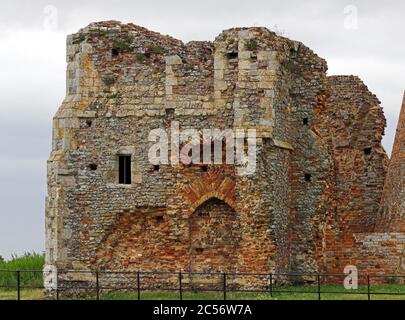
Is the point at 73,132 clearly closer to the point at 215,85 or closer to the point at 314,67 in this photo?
the point at 215,85

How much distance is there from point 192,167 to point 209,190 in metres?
A: 0.81

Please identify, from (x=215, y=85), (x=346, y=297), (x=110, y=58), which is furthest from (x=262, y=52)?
(x=346, y=297)

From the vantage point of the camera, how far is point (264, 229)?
37.0m

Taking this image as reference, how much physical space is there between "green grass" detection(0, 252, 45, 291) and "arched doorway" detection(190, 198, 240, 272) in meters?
5.29

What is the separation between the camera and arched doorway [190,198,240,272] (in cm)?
3759

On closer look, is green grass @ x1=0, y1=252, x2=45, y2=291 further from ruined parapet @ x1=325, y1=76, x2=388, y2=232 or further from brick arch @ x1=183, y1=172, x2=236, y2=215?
ruined parapet @ x1=325, y1=76, x2=388, y2=232

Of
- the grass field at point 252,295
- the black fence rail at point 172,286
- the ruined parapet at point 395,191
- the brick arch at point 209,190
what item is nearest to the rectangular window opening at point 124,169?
the brick arch at point 209,190

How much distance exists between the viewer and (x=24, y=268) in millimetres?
43156

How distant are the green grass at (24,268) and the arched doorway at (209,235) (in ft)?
17.4

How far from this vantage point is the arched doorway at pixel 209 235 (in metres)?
37.6

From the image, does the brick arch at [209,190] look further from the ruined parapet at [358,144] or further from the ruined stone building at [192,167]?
the ruined parapet at [358,144]

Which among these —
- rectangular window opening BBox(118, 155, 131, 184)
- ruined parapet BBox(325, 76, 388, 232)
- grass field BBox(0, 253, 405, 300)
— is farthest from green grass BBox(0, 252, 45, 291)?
ruined parapet BBox(325, 76, 388, 232)
